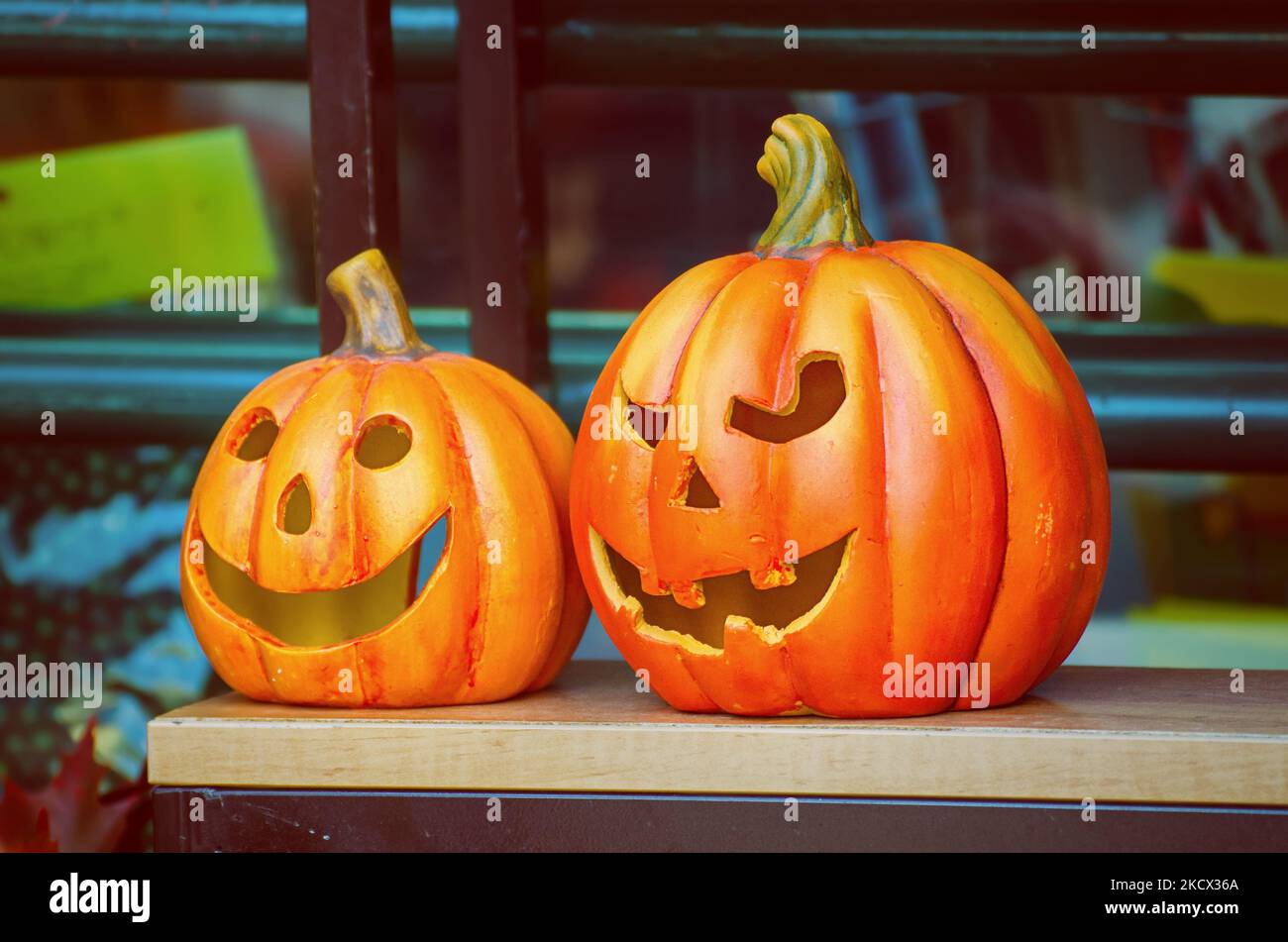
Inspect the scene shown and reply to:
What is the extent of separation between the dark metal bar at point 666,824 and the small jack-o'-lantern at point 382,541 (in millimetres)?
151

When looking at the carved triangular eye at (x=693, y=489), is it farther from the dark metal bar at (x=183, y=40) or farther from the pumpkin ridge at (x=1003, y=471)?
the dark metal bar at (x=183, y=40)

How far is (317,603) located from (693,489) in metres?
0.46

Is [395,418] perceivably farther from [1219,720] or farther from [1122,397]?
[1122,397]

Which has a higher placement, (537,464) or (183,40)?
(183,40)

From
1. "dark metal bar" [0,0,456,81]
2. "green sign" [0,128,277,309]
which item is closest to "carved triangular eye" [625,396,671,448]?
"dark metal bar" [0,0,456,81]

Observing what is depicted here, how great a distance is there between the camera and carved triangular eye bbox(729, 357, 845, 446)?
4.77 ft

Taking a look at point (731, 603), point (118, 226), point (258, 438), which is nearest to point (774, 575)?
point (731, 603)

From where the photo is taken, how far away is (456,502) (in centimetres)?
153

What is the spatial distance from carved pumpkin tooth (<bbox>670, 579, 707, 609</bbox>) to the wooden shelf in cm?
11

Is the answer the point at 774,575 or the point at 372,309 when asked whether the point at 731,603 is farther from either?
the point at 372,309

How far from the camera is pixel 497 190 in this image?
1953 mm

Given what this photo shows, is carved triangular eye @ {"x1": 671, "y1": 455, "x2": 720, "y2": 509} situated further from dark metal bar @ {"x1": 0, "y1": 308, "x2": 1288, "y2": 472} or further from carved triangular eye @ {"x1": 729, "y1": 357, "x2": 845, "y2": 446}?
dark metal bar @ {"x1": 0, "y1": 308, "x2": 1288, "y2": 472}

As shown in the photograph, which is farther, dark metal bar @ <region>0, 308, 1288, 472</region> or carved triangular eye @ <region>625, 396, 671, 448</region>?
dark metal bar @ <region>0, 308, 1288, 472</region>
